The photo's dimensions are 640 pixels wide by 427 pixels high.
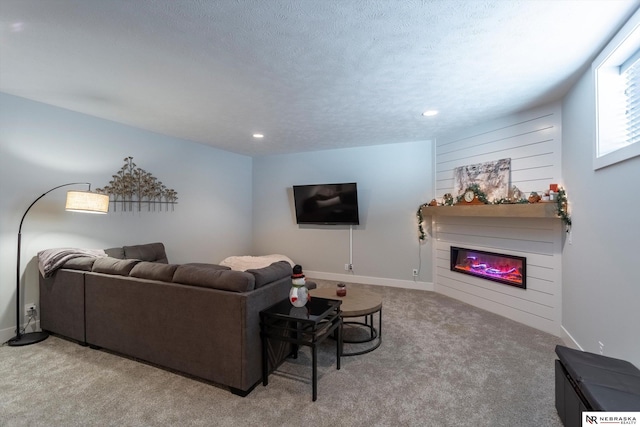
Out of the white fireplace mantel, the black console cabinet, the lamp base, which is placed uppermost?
the white fireplace mantel

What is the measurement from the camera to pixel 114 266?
2.65 meters

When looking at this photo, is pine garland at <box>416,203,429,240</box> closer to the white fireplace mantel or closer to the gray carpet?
the white fireplace mantel

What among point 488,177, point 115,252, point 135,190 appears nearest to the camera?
point 115,252

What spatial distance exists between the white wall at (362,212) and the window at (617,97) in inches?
100

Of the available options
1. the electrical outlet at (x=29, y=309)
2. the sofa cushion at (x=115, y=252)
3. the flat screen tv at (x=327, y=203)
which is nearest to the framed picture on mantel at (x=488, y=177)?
the flat screen tv at (x=327, y=203)

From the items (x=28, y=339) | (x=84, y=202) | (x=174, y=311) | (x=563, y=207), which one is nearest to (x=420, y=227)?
(x=563, y=207)

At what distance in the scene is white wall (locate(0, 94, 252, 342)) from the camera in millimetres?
2982

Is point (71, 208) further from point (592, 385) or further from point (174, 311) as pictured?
point (592, 385)

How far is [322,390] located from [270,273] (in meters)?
0.95

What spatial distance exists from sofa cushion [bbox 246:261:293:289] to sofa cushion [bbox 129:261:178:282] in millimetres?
663

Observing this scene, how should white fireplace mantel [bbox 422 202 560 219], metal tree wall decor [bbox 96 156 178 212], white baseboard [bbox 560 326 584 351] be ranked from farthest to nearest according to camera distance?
metal tree wall decor [bbox 96 156 178 212] < white fireplace mantel [bbox 422 202 560 219] < white baseboard [bbox 560 326 584 351]

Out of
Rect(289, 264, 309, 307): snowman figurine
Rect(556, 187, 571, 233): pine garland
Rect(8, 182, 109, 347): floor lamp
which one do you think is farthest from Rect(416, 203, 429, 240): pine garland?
Rect(8, 182, 109, 347): floor lamp

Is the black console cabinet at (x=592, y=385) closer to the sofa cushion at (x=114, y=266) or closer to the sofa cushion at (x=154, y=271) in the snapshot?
the sofa cushion at (x=154, y=271)

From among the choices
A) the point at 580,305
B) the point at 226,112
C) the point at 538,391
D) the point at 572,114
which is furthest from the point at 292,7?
the point at 580,305
